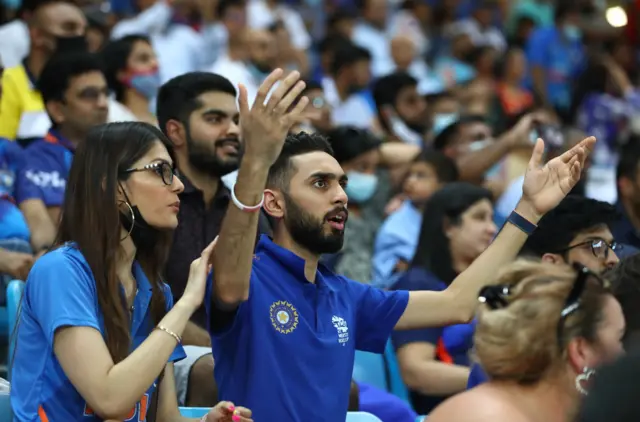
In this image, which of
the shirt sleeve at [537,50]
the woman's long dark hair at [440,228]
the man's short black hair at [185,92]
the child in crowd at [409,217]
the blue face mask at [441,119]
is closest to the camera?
the man's short black hair at [185,92]

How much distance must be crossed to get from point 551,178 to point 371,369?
1.72 meters

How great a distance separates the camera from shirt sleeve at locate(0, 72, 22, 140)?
6.42 meters

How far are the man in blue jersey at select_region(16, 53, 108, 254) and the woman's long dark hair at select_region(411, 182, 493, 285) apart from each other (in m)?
1.76

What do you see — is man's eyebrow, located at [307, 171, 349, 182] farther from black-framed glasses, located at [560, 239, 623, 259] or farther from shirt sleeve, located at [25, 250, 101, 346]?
black-framed glasses, located at [560, 239, 623, 259]

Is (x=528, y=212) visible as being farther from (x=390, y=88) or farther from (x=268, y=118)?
(x=390, y=88)

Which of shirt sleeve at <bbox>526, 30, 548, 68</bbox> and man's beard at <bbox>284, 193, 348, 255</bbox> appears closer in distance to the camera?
man's beard at <bbox>284, 193, 348, 255</bbox>

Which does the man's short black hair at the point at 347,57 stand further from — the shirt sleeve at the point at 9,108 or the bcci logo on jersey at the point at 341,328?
the bcci logo on jersey at the point at 341,328

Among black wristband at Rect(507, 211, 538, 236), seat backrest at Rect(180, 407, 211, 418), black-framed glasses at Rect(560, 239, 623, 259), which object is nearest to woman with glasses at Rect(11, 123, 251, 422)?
seat backrest at Rect(180, 407, 211, 418)

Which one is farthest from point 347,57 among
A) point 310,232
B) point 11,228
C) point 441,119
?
point 310,232

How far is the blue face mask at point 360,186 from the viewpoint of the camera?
720 centimetres

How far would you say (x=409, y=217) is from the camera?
269 inches

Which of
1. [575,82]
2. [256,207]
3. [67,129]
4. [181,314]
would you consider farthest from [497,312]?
[575,82]

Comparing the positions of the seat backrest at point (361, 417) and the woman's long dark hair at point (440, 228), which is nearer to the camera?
the seat backrest at point (361, 417)

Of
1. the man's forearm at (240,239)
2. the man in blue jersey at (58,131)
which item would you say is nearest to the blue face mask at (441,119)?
the man in blue jersey at (58,131)
